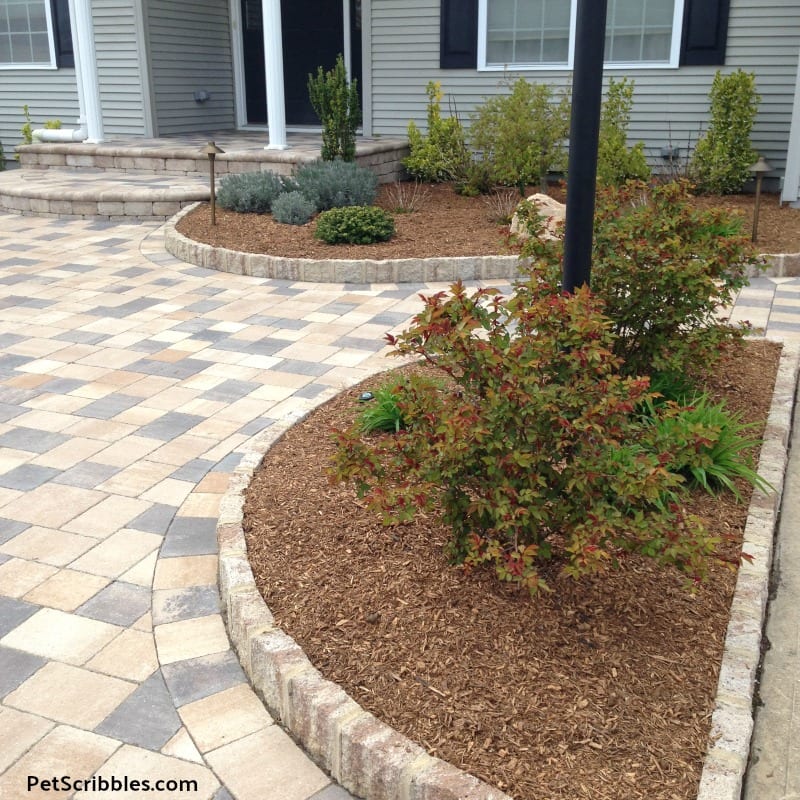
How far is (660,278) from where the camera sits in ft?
13.8

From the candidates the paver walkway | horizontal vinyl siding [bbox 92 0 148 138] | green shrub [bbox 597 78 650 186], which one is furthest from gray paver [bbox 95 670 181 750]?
horizontal vinyl siding [bbox 92 0 148 138]

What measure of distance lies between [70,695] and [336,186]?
7372mm

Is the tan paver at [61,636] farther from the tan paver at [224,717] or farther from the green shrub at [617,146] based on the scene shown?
the green shrub at [617,146]

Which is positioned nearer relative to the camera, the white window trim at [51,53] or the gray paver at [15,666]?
the gray paver at [15,666]

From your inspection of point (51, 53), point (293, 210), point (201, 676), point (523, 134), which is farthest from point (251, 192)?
point (201, 676)

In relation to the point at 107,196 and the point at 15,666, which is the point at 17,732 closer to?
the point at 15,666

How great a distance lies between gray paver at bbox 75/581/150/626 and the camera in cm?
312

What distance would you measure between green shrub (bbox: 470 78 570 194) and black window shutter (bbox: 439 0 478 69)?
1589 millimetres

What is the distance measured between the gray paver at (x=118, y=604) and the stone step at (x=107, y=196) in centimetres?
802

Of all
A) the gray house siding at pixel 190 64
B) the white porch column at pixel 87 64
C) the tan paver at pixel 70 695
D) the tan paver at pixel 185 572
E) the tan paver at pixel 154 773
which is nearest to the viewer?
the tan paver at pixel 154 773

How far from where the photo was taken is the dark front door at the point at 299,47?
46.5 ft

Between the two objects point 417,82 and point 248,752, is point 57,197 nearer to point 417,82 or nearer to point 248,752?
point 417,82

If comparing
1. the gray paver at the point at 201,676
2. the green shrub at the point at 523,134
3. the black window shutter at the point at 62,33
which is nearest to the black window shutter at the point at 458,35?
the green shrub at the point at 523,134

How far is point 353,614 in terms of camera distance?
2.85 m
